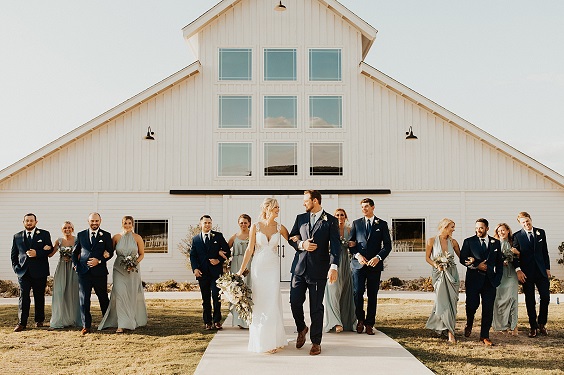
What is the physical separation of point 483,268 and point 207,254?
4426mm

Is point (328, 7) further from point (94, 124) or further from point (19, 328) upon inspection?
point (19, 328)

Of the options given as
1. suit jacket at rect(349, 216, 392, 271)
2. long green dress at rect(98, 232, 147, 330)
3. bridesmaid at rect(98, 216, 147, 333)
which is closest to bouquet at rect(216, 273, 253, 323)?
suit jacket at rect(349, 216, 392, 271)

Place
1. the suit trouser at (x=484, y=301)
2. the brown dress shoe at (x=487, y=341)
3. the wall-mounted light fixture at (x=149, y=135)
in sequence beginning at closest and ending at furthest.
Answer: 1. the brown dress shoe at (x=487, y=341)
2. the suit trouser at (x=484, y=301)
3. the wall-mounted light fixture at (x=149, y=135)

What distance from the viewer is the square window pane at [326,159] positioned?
21438 mm

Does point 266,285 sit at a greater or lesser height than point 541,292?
greater

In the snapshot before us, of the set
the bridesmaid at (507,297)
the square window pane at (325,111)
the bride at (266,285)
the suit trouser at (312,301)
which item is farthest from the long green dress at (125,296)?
the square window pane at (325,111)

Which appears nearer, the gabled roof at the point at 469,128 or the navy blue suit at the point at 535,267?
the navy blue suit at the point at 535,267

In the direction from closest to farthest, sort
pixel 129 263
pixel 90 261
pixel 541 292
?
1. pixel 90 261
2. pixel 541 292
3. pixel 129 263

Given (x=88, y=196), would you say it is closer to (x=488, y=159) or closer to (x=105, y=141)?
(x=105, y=141)

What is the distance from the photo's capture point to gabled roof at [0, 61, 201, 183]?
66.9 ft

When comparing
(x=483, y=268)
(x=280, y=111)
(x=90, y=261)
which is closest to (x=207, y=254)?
(x=90, y=261)

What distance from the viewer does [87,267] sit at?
10.3 meters

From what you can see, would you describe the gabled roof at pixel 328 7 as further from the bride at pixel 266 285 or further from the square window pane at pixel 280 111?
the bride at pixel 266 285

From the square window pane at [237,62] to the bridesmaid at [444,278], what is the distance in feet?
43.8
